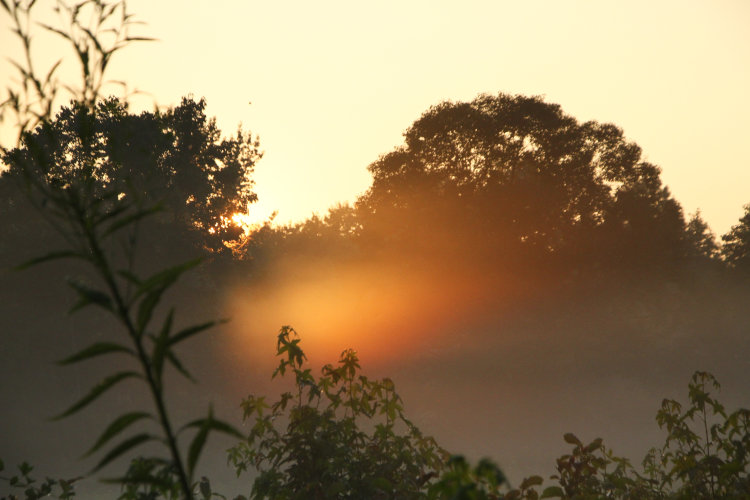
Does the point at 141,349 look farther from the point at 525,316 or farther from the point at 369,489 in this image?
A: the point at 525,316

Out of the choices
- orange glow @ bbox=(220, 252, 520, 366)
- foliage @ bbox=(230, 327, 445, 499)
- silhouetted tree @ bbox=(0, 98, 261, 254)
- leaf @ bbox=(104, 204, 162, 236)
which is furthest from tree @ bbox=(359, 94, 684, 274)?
leaf @ bbox=(104, 204, 162, 236)

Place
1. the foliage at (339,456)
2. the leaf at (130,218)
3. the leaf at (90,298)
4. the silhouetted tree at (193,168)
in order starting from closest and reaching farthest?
the leaf at (90,298), the leaf at (130,218), the foliage at (339,456), the silhouetted tree at (193,168)

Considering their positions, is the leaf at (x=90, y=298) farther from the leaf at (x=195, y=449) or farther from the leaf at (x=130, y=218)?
the leaf at (x=195, y=449)

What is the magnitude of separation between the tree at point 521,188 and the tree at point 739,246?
4.08m

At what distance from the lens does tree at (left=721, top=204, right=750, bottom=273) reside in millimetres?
35781

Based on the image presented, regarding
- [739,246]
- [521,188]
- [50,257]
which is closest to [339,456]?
[50,257]

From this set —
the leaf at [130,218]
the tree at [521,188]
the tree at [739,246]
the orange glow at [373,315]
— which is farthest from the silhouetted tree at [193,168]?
the leaf at [130,218]

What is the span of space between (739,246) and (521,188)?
12.1m

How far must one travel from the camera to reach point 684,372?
31969 mm

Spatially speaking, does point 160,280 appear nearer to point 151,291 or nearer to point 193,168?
point 151,291

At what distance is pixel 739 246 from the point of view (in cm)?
3672

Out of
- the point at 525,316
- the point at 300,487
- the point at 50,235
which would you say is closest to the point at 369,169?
the point at 525,316

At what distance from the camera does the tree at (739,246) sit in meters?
35.8

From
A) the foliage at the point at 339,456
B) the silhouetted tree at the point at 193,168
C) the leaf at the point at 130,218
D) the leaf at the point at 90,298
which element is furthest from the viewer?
the silhouetted tree at the point at 193,168
